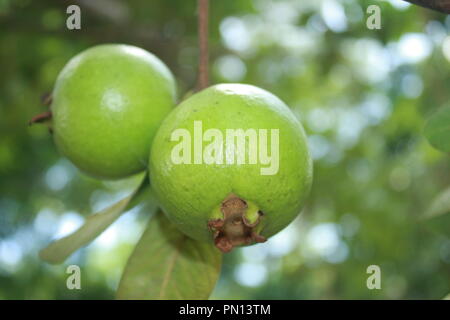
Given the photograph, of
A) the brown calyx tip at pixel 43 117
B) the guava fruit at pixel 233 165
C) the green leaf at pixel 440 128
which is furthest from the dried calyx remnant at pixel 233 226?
the brown calyx tip at pixel 43 117

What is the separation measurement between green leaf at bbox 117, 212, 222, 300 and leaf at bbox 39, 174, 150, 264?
0.43 ft

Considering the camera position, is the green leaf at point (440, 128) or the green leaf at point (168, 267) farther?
the green leaf at point (168, 267)

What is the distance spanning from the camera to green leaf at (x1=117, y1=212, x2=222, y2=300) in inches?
62.2

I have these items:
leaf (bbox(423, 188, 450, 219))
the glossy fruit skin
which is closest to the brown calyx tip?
the glossy fruit skin

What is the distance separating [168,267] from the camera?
162cm

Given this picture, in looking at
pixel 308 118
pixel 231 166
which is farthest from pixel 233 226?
pixel 308 118

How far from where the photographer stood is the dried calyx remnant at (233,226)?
3.81 ft

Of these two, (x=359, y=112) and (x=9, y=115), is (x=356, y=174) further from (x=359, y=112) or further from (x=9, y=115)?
(x=9, y=115)

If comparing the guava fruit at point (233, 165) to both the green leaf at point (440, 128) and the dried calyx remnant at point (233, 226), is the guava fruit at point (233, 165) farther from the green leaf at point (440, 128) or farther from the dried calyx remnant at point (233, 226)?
the green leaf at point (440, 128)

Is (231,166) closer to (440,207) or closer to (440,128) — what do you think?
(440,128)

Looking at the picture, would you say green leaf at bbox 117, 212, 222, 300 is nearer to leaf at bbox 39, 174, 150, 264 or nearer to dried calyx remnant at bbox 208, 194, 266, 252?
leaf at bbox 39, 174, 150, 264

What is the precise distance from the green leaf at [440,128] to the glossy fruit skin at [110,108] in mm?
666

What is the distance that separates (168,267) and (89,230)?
25 cm

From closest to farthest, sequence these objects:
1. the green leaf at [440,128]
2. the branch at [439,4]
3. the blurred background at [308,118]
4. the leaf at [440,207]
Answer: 1. the branch at [439,4]
2. the green leaf at [440,128]
3. the leaf at [440,207]
4. the blurred background at [308,118]
